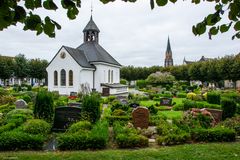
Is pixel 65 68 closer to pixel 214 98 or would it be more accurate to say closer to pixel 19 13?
pixel 214 98

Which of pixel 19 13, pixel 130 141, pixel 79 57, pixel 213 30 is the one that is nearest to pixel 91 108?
pixel 130 141

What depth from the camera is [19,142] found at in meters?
10.5

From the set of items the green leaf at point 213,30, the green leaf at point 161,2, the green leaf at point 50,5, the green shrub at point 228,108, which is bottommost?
the green shrub at point 228,108

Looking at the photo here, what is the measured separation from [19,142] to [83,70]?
102 ft

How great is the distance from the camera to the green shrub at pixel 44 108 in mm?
15453

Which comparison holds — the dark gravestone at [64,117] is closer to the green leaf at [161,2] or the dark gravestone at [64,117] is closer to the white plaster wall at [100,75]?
the green leaf at [161,2]

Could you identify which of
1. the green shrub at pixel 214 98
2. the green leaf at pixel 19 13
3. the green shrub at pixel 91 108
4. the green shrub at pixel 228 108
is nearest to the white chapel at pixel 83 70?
the green shrub at pixel 214 98

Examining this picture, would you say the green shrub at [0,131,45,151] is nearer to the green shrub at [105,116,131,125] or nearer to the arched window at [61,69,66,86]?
the green shrub at [105,116,131,125]

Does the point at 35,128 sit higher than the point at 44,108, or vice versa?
the point at 44,108

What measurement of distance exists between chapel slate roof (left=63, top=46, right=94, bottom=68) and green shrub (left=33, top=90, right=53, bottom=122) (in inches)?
A: 971

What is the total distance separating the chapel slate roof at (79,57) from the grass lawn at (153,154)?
31.0 meters

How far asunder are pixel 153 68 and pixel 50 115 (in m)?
68.7

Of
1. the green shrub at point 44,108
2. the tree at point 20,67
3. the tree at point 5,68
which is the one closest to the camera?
the green shrub at point 44,108

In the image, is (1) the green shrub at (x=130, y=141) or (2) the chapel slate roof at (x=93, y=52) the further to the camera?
(2) the chapel slate roof at (x=93, y=52)
